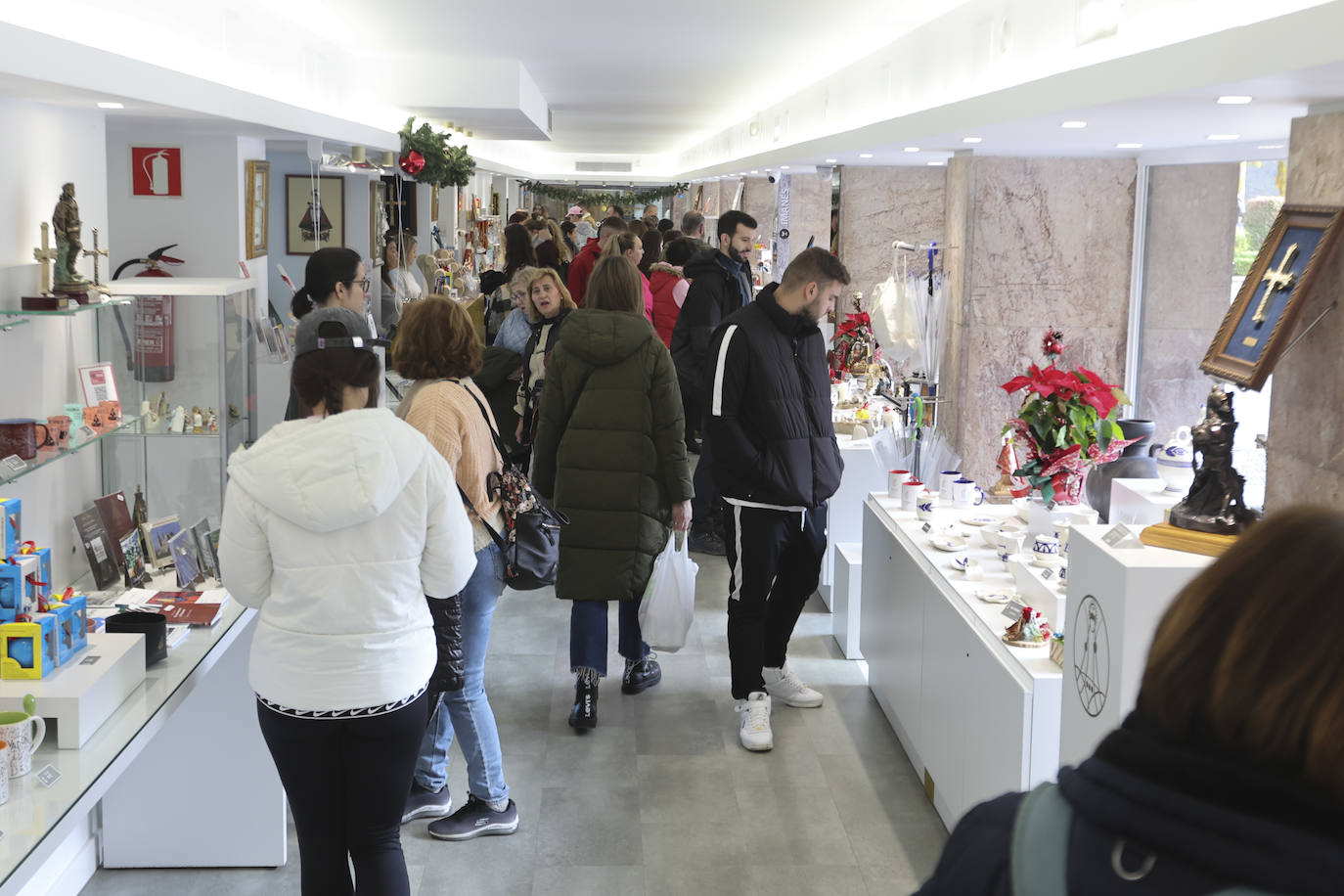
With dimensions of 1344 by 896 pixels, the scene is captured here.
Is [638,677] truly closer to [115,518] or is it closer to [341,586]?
[115,518]

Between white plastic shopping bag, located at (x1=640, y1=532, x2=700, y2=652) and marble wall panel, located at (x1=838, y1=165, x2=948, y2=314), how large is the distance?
16.6 feet

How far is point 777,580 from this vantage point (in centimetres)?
455

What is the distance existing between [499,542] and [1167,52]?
7.13 feet

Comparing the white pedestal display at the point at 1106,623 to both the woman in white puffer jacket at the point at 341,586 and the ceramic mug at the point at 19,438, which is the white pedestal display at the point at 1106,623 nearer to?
the woman in white puffer jacket at the point at 341,586

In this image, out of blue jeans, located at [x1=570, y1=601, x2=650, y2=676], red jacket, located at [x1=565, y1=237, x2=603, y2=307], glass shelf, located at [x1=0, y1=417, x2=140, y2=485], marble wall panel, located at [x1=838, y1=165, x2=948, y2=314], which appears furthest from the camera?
marble wall panel, located at [x1=838, y1=165, x2=948, y2=314]

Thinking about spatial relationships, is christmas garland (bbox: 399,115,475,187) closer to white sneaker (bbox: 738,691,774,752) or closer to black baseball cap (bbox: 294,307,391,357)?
black baseball cap (bbox: 294,307,391,357)

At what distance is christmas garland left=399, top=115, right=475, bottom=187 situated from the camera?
8.94 meters

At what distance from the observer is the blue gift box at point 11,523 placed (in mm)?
3041

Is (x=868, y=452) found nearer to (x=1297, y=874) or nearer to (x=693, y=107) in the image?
(x=1297, y=874)

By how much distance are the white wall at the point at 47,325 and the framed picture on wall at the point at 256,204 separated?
1534mm

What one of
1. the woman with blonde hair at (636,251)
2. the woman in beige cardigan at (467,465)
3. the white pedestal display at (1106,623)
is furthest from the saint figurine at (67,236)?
the woman with blonde hair at (636,251)

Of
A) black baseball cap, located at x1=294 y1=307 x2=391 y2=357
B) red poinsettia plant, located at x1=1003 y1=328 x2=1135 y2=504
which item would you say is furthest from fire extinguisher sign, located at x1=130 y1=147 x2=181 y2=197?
red poinsettia plant, located at x1=1003 y1=328 x2=1135 y2=504

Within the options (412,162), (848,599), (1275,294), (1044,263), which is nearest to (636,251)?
(412,162)

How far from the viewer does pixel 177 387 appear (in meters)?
4.52
